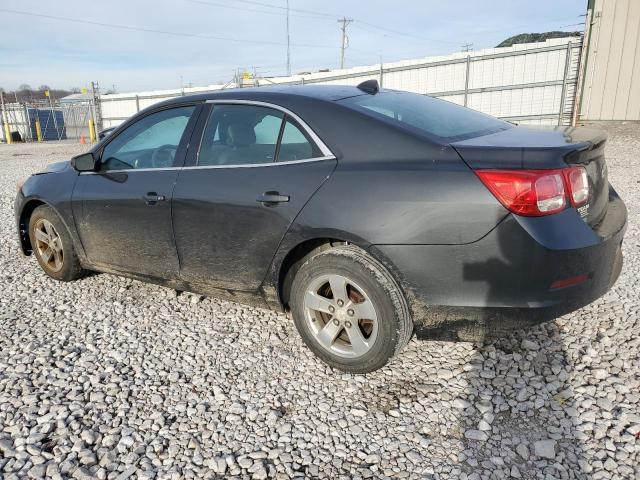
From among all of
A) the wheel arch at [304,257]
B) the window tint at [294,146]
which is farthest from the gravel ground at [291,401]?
the window tint at [294,146]

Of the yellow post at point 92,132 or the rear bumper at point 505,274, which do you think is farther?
the yellow post at point 92,132

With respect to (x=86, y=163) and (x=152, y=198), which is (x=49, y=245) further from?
(x=152, y=198)

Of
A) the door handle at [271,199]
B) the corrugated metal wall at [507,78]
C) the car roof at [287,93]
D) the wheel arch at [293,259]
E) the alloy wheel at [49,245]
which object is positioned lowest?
the alloy wheel at [49,245]

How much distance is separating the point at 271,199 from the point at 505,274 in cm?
132

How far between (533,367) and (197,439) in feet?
6.19

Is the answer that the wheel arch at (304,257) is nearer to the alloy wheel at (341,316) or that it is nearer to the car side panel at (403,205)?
the car side panel at (403,205)

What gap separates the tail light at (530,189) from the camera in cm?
220

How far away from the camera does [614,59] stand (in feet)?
42.7

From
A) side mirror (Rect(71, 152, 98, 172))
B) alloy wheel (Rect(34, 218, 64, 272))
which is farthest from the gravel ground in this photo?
side mirror (Rect(71, 152, 98, 172))

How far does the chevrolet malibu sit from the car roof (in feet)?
0.06

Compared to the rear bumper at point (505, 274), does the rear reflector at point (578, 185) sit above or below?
above

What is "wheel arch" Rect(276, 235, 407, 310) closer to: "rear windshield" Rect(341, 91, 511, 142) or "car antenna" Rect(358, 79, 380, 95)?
"rear windshield" Rect(341, 91, 511, 142)

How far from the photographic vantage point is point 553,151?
226 centimetres

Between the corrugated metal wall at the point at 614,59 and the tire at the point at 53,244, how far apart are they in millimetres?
13998
